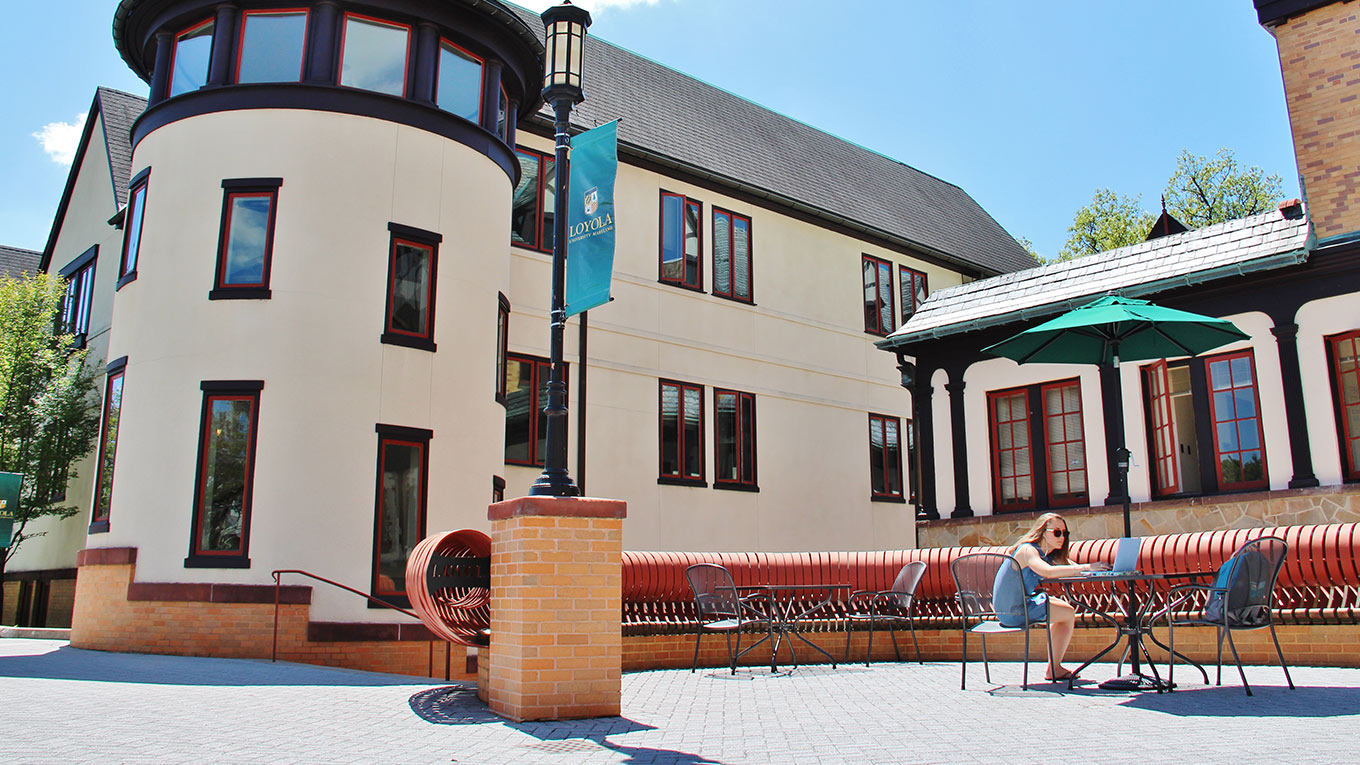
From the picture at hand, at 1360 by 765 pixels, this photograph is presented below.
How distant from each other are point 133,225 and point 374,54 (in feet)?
14.1

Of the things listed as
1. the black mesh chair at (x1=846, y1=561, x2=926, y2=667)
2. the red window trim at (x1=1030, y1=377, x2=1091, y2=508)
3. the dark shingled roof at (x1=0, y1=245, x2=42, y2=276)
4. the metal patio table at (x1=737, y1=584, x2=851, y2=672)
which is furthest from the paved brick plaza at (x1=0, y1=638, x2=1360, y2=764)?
the dark shingled roof at (x1=0, y1=245, x2=42, y2=276)

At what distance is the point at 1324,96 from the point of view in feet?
45.3

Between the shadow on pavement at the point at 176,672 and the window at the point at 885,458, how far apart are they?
1478cm

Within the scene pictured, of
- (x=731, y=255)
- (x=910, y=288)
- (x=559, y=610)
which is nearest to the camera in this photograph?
(x=559, y=610)

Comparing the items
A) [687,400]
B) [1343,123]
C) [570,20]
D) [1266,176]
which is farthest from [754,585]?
[1266,176]

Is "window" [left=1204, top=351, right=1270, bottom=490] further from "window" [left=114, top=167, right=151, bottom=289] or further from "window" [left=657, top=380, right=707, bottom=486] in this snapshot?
"window" [left=114, top=167, right=151, bottom=289]

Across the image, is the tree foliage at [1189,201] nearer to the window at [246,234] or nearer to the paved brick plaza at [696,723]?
the window at [246,234]

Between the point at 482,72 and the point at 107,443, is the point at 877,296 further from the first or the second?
the point at 107,443

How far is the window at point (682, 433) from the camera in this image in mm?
18891

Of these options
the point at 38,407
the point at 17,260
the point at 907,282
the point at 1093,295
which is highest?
the point at 17,260

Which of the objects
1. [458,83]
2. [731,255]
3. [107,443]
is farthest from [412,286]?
[731,255]

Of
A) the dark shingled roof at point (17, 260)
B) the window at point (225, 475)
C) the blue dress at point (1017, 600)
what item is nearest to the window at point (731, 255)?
the window at point (225, 475)

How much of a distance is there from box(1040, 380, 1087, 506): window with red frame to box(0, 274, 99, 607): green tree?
1591 cm

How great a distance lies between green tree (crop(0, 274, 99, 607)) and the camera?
18000 millimetres
